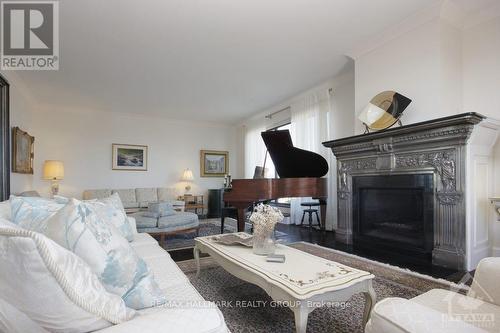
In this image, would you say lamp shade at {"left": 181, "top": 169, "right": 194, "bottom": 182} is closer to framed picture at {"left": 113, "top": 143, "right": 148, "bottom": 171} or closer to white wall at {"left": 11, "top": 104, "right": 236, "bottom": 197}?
white wall at {"left": 11, "top": 104, "right": 236, "bottom": 197}

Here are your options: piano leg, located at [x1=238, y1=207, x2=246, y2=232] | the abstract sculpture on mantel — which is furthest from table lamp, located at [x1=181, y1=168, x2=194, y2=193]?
the abstract sculpture on mantel

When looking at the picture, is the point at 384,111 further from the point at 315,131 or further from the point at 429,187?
the point at 315,131

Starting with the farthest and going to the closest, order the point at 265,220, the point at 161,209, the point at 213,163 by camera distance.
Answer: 1. the point at 213,163
2. the point at 161,209
3. the point at 265,220

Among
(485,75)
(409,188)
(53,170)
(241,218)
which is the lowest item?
(241,218)

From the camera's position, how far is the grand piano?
3623 millimetres

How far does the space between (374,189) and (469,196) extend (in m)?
1.01

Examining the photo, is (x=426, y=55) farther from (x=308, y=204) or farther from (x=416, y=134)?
(x=308, y=204)

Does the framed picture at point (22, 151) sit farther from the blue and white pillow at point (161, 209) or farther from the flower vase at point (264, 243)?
the flower vase at point (264, 243)

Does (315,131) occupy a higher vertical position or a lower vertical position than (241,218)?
higher

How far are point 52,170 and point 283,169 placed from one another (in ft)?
15.2

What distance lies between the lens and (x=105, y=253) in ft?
3.10

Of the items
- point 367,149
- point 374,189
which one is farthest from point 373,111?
point 374,189

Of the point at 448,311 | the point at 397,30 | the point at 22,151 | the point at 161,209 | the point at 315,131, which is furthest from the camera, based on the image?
the point at 315,131

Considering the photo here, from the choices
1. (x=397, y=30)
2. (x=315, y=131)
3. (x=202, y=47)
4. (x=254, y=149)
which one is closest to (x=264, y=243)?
(x=202, y=47)
